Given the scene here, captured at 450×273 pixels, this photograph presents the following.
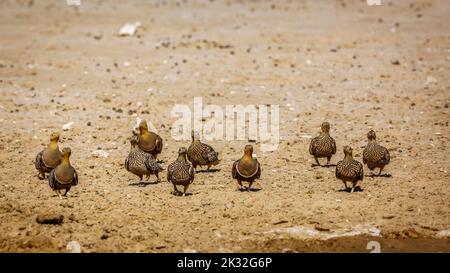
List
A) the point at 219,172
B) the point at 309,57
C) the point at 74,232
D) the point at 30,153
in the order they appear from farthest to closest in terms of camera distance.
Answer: the point at 309,57 → the point at 30,153 → the point at 219,172 → the point at 74,232

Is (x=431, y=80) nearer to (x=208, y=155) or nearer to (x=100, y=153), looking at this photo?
(x=208, y=155)

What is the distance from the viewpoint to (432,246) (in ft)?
29.7

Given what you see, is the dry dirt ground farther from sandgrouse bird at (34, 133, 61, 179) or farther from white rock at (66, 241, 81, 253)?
sandgrouse bird at (34, 133, 61, 179)

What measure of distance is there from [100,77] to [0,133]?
4637 millimetres

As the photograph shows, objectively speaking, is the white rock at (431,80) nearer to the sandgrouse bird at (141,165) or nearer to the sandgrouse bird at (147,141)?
the sandgrouse bird at (147,141)

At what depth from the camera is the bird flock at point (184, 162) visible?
34.4 ft

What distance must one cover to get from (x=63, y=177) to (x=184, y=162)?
6.00 ft

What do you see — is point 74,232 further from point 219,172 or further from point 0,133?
point 0,133

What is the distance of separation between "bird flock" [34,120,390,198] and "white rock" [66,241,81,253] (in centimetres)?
169

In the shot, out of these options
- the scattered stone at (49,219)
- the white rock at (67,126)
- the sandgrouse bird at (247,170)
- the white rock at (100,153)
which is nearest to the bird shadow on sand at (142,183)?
the sandgrouse bird at (247,170)

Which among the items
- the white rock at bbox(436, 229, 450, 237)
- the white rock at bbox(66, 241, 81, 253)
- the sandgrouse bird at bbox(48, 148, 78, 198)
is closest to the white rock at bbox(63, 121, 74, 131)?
the sandgrouse bird at bbox(48, 148, 78, 198)

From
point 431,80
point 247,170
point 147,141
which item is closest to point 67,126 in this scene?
point 147,141

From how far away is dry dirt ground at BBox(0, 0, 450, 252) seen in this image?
370 inches
